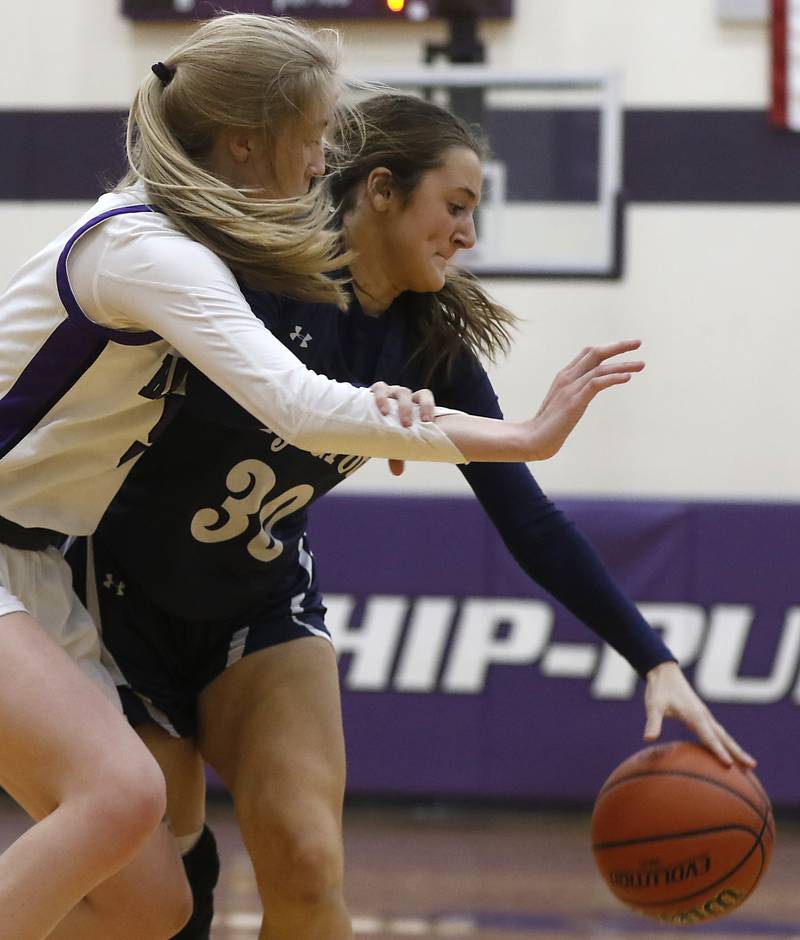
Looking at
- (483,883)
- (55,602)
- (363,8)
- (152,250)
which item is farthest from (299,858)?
(363,8)

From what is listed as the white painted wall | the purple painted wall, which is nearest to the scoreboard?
the white painted wall

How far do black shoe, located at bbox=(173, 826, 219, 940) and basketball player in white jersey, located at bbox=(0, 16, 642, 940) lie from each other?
0.35m

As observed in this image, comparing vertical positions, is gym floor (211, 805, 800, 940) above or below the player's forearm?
below

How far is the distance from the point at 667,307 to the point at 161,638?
3075mm

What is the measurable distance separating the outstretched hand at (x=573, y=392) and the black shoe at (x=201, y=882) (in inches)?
44.7

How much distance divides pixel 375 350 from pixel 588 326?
277 centimetres

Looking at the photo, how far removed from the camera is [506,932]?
11.8 feet

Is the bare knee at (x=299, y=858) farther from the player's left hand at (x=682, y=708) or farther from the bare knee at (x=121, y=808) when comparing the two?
the player's left hand at (x=682, y=708)

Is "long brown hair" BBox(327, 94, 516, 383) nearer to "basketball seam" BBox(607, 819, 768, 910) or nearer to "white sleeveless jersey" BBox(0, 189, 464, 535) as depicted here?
"white sleeveless jersey" BBox(0, 189, 464, 535)

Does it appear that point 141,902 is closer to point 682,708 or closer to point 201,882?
point 201,882

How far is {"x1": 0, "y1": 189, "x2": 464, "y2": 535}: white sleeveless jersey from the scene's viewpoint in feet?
6.20

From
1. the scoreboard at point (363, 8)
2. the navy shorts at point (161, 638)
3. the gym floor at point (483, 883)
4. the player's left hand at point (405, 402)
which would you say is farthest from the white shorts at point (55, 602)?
the scoreboard at point (363, 8)

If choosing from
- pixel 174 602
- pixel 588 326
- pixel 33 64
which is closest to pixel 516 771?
pixel 588 326

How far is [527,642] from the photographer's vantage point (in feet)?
16.1
